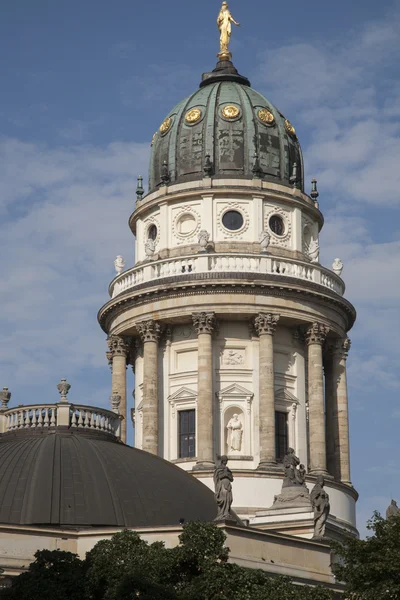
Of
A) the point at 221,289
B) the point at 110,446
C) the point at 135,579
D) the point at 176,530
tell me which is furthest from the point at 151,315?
the point at 135,579

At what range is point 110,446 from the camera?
59.5 meters

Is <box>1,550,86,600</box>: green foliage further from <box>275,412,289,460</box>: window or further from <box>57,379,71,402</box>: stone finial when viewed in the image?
<box>275,412,289,460</box>: window

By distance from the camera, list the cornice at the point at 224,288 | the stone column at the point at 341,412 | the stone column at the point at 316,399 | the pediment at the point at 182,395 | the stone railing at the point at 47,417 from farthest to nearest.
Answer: the stone column at the point at 341,412
the pediment at the point at 182,395
the stone column at the point at 316,399
the cornice at the point at 224,288
the stone railing at the point at 47,417

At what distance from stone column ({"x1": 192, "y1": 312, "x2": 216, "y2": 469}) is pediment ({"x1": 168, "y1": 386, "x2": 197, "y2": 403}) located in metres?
0.92

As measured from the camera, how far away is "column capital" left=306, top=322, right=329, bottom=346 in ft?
256

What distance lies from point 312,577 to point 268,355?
20380mm

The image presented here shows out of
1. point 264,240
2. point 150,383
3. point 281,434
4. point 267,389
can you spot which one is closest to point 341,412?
point 281,434

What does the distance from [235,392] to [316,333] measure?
478 cm

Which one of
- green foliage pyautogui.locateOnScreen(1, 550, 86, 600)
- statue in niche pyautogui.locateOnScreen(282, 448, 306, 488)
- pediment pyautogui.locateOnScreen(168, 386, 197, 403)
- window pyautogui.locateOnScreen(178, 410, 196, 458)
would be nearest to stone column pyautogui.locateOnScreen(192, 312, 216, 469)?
pediment pyautogui.locateOnScreen(168, 386, 197, 403)

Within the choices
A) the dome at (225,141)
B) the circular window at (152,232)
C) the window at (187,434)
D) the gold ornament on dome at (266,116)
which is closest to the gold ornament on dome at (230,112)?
the dome at (225,141)

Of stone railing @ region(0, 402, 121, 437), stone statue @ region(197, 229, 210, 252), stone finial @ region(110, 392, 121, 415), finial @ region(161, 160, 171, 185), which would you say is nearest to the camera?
stone railing @ region(0, 402, 121, 437)

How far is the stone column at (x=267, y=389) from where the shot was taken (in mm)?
74750

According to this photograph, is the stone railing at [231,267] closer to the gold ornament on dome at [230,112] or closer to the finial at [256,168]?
the finial at [256,168]

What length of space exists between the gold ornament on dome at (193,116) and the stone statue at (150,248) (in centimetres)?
607
